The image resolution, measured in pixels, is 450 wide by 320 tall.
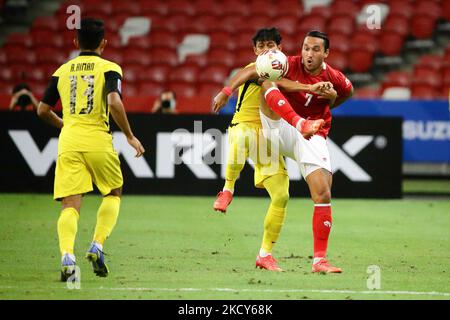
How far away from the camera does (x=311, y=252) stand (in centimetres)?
955

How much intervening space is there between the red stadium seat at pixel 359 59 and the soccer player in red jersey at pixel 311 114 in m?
11.9

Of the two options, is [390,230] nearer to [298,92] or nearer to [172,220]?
[172,220]

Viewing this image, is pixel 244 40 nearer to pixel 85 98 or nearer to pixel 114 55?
pixel 114 55

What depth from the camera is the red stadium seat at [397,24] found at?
20.6 m

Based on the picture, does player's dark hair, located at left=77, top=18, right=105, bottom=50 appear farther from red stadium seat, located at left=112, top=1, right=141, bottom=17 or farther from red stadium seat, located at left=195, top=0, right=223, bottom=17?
red stadium seat, located at left=112, top=1, right=141, bottom=17

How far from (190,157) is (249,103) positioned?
19.8 feet

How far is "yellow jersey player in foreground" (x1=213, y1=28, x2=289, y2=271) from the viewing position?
839 centimetres

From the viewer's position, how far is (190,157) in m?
14.9

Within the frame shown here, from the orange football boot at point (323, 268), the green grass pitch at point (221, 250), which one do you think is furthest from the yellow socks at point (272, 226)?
the orange football boot at point (323, 268)

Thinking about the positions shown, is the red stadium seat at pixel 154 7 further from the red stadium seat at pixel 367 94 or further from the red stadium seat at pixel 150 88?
the red stadium seat at pixel 367 94

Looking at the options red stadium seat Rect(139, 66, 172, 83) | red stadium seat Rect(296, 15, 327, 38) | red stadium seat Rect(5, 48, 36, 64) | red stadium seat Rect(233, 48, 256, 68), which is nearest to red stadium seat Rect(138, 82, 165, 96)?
red stadium seat Rect(139, 66, 172, 83)

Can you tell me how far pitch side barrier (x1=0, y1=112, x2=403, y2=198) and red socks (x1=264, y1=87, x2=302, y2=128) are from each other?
6814mm

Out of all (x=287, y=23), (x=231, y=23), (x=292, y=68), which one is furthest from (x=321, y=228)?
(x=231, y=23)

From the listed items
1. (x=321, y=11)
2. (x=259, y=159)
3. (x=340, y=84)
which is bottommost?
(x=259, y=159)
